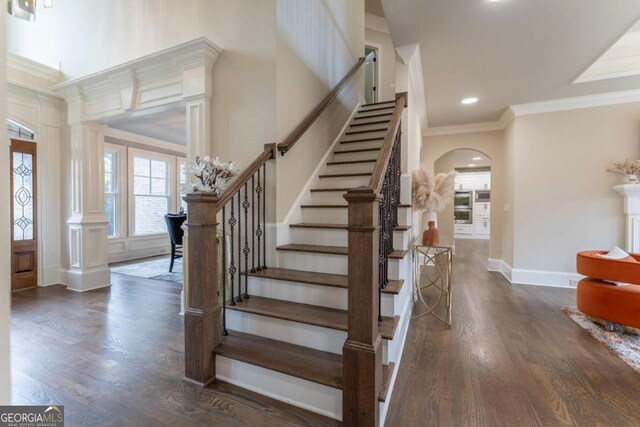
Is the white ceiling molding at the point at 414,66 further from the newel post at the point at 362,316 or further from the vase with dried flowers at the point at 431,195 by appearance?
the newel post at the point at 362,316

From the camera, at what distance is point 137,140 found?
20.3ft

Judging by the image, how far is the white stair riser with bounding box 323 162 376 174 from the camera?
335 cm

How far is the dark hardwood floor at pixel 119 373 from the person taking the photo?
64.1 inches

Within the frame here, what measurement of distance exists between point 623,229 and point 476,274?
198 centimetres

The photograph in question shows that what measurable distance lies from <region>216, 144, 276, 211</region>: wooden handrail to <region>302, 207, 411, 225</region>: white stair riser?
75 centimetres

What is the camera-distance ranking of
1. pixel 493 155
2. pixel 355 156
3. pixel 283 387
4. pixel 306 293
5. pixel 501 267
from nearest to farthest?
1. pixel 283 387
2. pixel 306 293
3. pixel 355 156
4. pixel 501 267
5. pixel 493 155

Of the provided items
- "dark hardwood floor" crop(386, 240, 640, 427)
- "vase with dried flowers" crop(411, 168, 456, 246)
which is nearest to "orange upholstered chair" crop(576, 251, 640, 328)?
"dark hardwood floor" crop(386, 240, 640, 427)

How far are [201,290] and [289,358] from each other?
706mm

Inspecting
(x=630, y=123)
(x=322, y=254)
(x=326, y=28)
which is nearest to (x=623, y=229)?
(x=630, y=123)

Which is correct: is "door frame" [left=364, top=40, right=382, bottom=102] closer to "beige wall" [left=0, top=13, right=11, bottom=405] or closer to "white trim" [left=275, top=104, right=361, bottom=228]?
"white trim" [left=275, top=104, right=361, bottom=228]

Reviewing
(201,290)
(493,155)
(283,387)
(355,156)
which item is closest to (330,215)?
(355,156)

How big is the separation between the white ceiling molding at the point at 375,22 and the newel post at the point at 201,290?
21.4 feet

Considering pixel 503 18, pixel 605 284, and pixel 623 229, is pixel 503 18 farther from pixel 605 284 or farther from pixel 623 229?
pixel 623 229

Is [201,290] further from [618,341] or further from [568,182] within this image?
[568,182]
